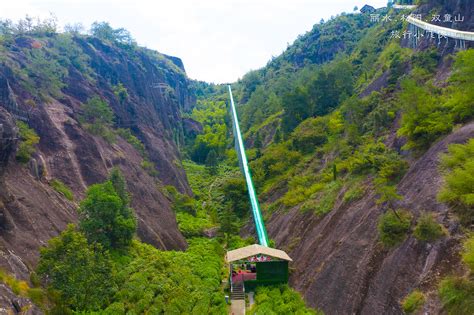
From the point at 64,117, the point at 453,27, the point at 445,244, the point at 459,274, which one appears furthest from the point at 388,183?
the point at 64,117

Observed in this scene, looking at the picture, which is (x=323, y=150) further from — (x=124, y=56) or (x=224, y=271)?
(x=124, y=56)

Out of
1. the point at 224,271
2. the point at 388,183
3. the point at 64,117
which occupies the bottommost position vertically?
the point at 224,271

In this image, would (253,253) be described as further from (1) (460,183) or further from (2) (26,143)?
(2) (26,143)

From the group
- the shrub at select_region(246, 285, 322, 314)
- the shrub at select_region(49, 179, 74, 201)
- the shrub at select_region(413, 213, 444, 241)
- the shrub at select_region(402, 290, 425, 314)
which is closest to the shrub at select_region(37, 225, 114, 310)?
the shrub at select_region(246, 285, 322, 314)

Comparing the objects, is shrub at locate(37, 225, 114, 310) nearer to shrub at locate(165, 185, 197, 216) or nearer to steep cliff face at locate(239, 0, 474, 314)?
steep cliff face at locate(239, 0, 474, 314)

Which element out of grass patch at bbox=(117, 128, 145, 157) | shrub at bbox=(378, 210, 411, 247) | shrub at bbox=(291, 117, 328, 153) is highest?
grass patch at bbox=(117, 128, 145, 157)

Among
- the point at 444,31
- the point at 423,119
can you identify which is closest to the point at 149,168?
the point at 423,119

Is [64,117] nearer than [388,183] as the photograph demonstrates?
No
